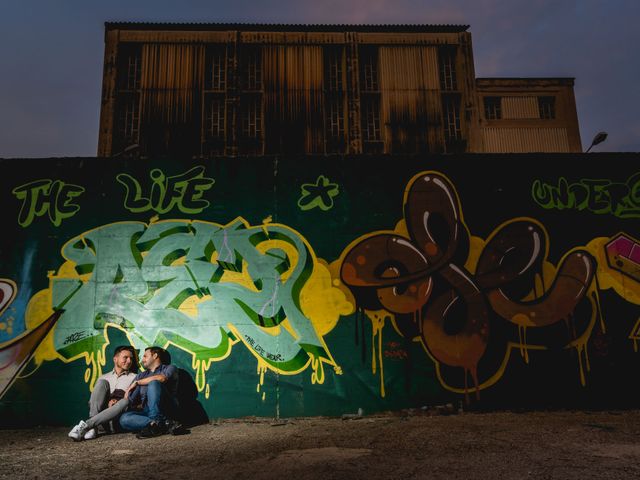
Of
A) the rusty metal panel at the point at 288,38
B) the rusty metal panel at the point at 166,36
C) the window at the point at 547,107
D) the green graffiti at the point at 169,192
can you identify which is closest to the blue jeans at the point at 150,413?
the green graffiti at the point at 169,192

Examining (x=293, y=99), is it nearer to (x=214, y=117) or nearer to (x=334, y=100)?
(x=334, y=100)

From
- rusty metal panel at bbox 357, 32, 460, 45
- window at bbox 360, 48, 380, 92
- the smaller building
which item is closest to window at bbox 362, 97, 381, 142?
window at bbox 360, 48, 380, 92

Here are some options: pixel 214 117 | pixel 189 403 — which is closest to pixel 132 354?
pixel 189 403

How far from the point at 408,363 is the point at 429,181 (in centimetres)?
263

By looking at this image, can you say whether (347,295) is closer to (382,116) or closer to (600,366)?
(600,366)

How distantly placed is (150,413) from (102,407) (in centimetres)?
71

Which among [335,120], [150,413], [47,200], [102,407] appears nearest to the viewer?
[150,413]

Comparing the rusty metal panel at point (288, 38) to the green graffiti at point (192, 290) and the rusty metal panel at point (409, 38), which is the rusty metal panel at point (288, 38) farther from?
the green graffiti at point (192, 290)

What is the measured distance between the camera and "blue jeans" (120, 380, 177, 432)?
5.00 metres

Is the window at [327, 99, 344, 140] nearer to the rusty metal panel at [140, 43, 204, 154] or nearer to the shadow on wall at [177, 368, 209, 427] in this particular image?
the rusty metal panel at [140, 43, 204, 154]

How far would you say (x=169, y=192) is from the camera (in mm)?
6227

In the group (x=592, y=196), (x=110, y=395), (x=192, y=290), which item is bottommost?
(x=110, y=395)

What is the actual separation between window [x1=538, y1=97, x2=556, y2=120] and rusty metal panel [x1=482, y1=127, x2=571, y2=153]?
0.95 metres

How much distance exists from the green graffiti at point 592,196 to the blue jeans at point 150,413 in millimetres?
5781
